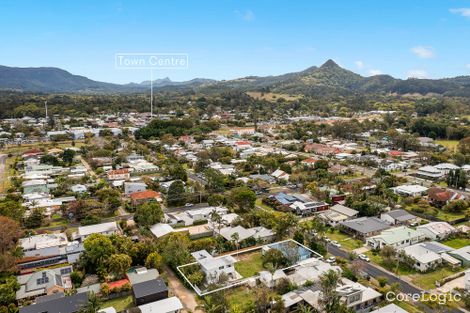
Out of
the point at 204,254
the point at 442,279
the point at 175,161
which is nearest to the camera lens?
the point at 442,279

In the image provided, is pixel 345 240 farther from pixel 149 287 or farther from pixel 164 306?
pixel 149 287

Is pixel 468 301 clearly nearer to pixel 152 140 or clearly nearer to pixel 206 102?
pixel 152 140

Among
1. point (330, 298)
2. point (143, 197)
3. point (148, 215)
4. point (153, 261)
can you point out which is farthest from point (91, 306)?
point (143, 197)

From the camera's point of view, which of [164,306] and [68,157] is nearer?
[164,306]

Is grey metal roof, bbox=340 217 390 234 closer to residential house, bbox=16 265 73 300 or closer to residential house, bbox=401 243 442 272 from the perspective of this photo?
residential house, bbox=401 243 442 272

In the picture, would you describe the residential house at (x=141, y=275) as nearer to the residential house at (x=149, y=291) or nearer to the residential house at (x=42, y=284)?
the residential house at (x=149, y=291)

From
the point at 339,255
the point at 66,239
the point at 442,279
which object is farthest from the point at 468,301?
the point at 66,239

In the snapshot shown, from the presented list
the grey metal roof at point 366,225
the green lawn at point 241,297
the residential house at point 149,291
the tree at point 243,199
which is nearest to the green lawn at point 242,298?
the green lawn at point 241,297
